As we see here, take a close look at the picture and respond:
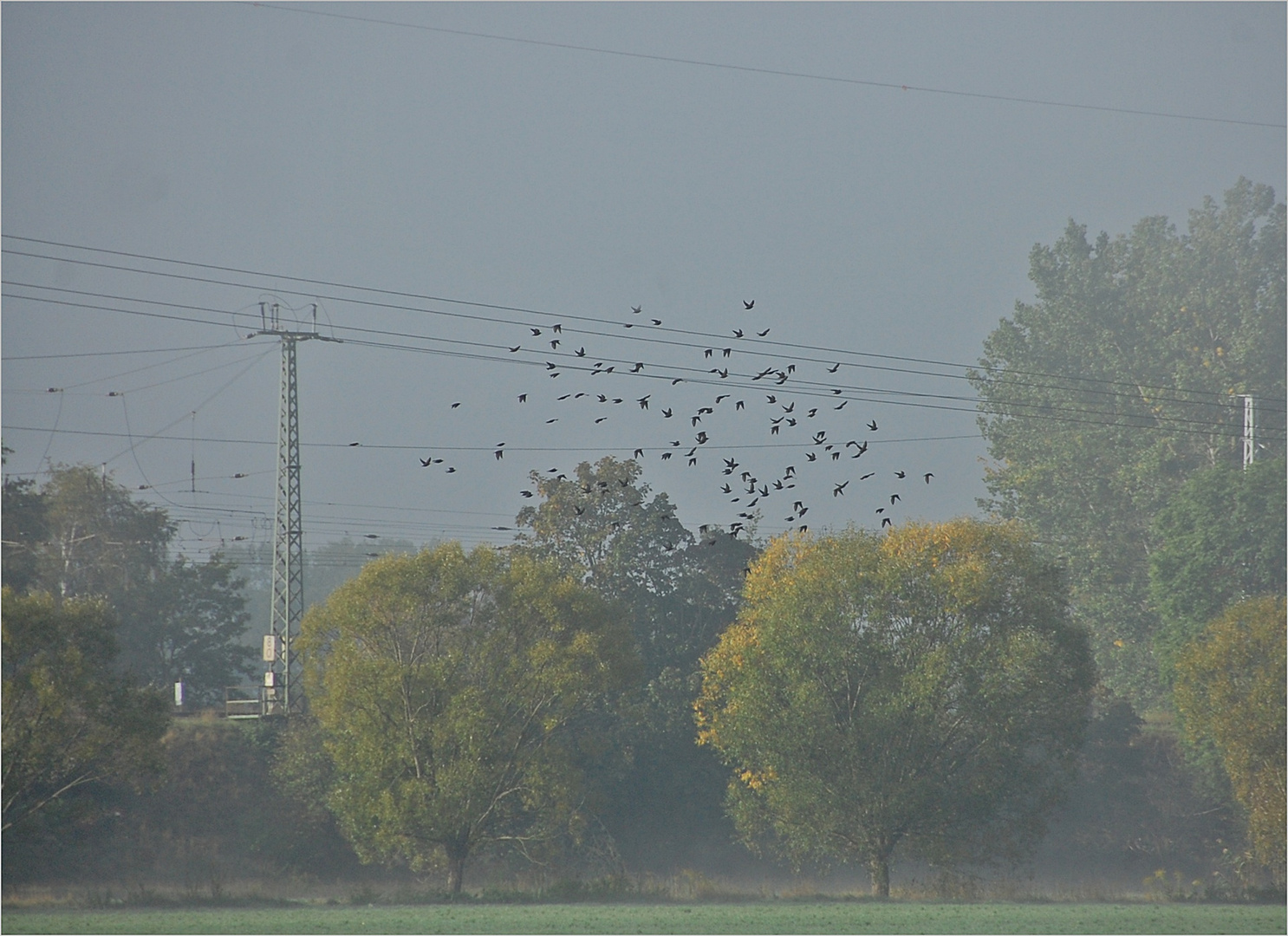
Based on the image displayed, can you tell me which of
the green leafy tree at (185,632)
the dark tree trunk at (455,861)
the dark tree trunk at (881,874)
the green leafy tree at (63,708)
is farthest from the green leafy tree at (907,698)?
the green leafy tree at (185,632)

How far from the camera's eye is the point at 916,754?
46.6 meters

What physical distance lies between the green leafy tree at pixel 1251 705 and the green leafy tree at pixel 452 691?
66.2ft

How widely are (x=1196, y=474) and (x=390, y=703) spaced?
1793 inches

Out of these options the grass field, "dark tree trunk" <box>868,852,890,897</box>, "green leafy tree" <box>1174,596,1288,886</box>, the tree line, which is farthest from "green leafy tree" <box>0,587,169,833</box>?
"green leafy tree" <box>1174,596,1288,886</box>

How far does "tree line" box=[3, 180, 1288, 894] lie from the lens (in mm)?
44219

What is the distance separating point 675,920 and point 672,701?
1034 inches

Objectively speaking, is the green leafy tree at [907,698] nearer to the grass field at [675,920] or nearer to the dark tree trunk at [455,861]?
the grass field at [675,920]

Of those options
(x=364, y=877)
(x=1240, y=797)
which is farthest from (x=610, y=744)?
(x=1240, y=797)

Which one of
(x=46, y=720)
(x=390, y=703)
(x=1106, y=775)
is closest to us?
(x=46, y=720)

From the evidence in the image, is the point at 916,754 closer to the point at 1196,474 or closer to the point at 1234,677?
the point at 1234,677

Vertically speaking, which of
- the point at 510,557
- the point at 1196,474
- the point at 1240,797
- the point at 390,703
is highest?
the point at 1196,474

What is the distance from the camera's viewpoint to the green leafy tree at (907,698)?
46219 millimetres

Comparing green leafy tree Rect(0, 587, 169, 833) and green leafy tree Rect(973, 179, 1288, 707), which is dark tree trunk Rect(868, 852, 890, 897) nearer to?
green leafy tree Rect(0, 587, 169, 833)

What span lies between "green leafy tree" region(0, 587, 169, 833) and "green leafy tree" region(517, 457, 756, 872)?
21.3 meters
